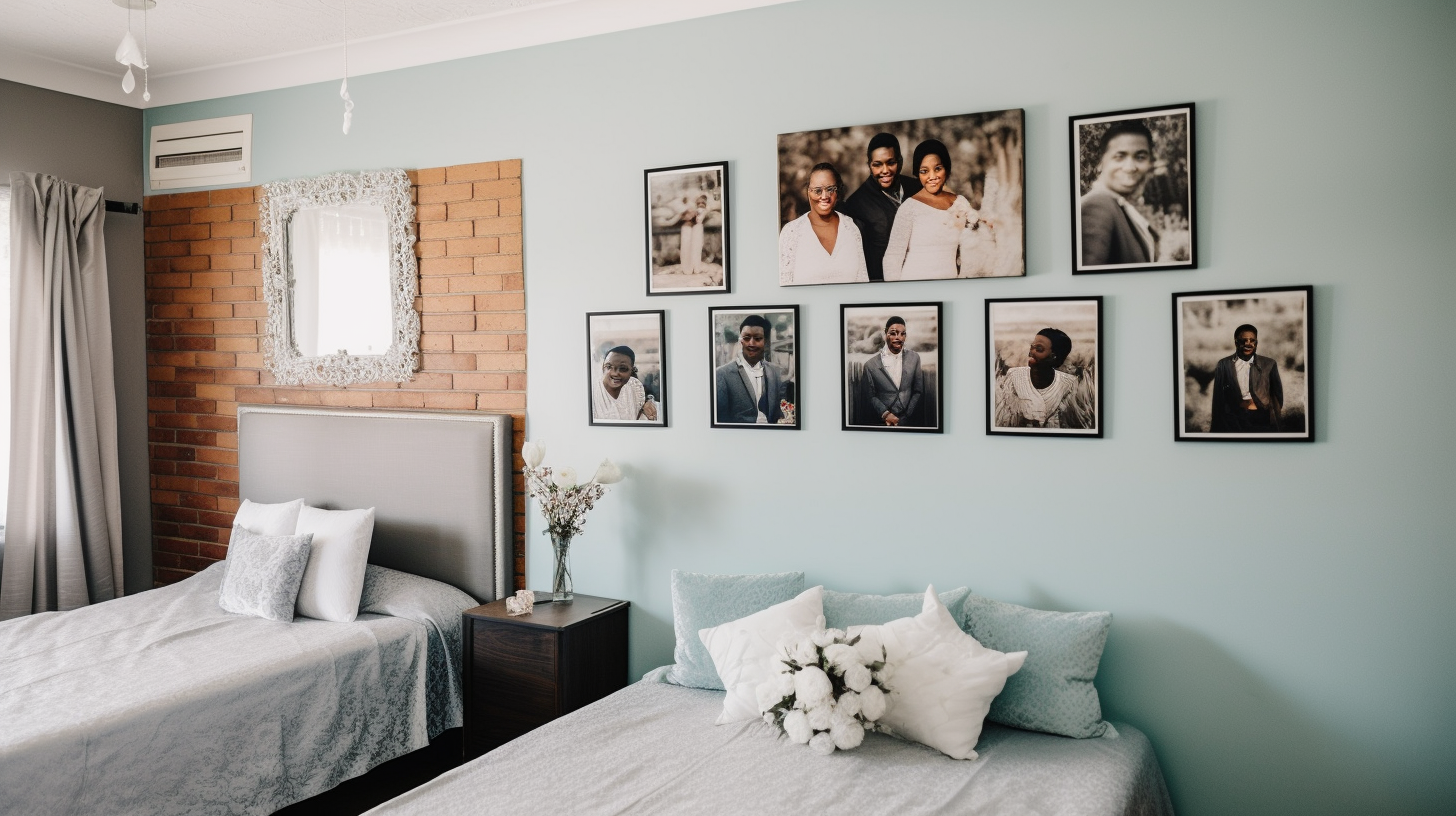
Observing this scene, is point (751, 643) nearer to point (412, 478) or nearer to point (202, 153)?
point (412, 478)

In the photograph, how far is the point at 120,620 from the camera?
326 cm

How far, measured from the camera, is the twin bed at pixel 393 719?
2191mm

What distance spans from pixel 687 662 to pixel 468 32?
240 centimetres

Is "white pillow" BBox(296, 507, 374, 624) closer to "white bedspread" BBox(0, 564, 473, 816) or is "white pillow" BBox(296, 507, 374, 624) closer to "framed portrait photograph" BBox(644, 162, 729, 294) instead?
"white bedspread" BBox(0, 564, 473, 816)

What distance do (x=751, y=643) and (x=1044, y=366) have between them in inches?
44.9

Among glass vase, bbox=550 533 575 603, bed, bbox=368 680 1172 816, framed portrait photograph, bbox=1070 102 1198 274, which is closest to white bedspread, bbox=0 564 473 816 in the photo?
glass vase, bbox=550 533 575 603

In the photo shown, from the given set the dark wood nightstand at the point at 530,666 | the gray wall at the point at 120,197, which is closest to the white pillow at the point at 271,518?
the dark wood nightstand at the point at 530,666

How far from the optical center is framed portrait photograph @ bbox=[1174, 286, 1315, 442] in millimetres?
2402

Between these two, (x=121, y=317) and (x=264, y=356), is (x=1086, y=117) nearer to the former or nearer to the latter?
(x=264, y=356)

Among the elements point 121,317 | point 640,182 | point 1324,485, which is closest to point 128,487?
point 121,317

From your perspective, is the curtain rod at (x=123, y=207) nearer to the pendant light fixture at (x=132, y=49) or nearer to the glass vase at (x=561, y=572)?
the pendant light fixture at (x=132, y=49)

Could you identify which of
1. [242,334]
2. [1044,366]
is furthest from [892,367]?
[242,334]

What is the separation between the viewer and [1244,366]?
2451 millimetres

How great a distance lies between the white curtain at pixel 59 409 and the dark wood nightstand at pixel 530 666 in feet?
6.54
